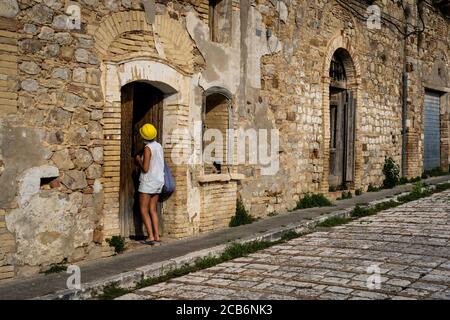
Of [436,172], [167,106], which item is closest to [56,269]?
[167,106]

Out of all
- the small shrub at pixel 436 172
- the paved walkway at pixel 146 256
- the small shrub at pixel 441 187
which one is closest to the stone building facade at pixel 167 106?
the paved walkway at pixel 146 256

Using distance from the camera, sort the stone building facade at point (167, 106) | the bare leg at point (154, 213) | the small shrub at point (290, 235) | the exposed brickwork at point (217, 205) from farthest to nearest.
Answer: the exposed brickwork at point (217, 205), the small shrub at point (290, 235), the bare leg at point (154, 213), the stone building facade at point (167, 106)

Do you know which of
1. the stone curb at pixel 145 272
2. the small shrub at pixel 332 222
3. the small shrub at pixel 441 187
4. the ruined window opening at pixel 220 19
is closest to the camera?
the stone curb at pixel 145 272

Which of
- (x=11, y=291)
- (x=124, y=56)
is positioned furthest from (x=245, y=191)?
(x=11, y=291)

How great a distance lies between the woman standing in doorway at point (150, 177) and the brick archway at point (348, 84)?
4919 mm

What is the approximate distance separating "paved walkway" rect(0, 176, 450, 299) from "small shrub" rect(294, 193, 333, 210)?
0.94 ft

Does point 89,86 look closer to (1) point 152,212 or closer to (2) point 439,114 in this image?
(1) point 152,212

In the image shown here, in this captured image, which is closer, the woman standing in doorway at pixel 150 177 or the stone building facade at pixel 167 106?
the stone building facade at pixel 167 106

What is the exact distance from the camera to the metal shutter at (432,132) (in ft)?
55.0

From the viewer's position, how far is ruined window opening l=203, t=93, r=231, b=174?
817cm

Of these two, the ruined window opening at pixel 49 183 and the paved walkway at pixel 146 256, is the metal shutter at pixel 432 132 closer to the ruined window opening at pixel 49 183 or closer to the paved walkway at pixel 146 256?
the paved walkway at pixel 146 256

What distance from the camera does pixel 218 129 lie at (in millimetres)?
8234

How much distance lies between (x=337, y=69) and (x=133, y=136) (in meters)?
6.45
